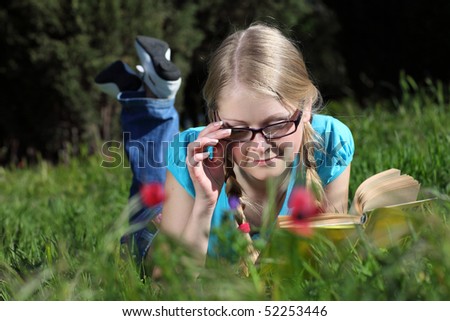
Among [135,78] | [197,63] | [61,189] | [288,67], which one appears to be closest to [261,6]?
[197,63]

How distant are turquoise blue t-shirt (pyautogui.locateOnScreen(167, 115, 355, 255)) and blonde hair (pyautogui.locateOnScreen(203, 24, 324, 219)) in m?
0.09

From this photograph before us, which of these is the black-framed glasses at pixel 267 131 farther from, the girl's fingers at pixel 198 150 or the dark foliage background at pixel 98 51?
the dark foliage background at pixel 98 51

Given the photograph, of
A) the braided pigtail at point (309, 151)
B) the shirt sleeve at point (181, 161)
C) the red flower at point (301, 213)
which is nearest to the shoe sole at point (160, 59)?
the shirt sleeve at point (181, 161)

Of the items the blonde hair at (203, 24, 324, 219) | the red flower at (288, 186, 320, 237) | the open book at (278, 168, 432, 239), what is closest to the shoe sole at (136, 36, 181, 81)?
the blonde hair at (203, 24, 324, 219)

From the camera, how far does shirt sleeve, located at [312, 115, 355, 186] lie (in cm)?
267

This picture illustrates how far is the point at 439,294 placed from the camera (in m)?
1.26

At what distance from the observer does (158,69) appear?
326cm

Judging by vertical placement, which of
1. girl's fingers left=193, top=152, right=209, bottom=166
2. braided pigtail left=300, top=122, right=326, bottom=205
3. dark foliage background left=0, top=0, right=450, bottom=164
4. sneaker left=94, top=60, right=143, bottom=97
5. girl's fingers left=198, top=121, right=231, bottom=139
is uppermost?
girl's fingers left=198, top=121, right=231, bottom=139

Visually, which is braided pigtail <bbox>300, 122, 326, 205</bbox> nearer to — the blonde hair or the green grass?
the blonde hair

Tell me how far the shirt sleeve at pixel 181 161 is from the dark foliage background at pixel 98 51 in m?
4.58

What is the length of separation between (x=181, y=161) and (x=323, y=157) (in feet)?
1.68

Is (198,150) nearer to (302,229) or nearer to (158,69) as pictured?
(302,229)

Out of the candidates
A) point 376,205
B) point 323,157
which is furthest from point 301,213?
point 323,157
